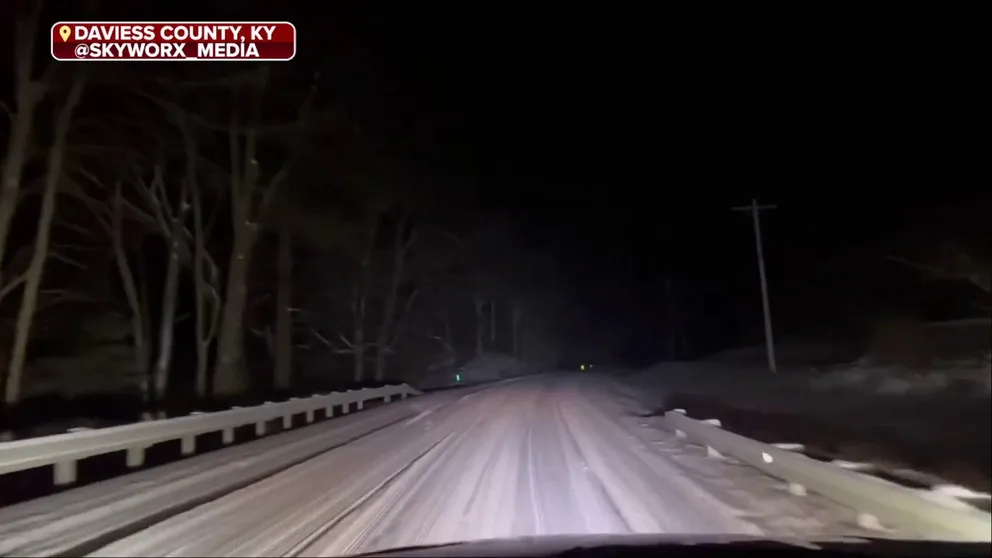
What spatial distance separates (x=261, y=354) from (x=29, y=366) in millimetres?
25372

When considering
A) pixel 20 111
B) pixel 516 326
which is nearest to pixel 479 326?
pixel 516 326

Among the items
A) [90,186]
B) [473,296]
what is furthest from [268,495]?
[473,296]

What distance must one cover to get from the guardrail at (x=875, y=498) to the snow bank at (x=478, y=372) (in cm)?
5207

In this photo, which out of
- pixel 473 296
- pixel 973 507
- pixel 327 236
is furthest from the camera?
pixel 473 296

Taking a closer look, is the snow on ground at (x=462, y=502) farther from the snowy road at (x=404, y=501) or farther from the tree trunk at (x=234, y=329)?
the tree trunk at (x=234, y=329)

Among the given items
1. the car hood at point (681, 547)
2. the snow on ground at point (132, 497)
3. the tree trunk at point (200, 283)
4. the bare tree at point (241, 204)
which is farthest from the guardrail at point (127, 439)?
the tree trunk at point (200, 283)

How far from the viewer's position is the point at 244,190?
1297 inches

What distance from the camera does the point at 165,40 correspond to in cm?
1978

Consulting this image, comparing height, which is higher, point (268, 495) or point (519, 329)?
point (519, 329)

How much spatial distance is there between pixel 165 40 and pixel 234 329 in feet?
45.1

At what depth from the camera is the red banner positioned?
19438 millimetres

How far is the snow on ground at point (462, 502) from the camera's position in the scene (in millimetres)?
8688

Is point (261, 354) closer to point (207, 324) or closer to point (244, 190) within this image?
point (207, 324)

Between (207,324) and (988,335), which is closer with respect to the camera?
(988,335)
